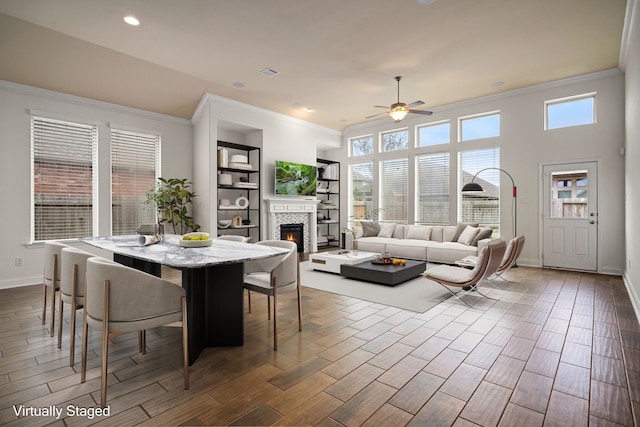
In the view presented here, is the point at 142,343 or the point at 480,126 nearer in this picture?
the point at 142,343

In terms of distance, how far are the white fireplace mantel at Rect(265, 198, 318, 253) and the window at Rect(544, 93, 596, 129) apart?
→ 209 inches

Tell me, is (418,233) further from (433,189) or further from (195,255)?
(195,255)

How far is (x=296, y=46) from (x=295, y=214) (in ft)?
13.8

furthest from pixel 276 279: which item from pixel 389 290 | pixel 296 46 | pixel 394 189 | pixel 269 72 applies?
pixel 394 189

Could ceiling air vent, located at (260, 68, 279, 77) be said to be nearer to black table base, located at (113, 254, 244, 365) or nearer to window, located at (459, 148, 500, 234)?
black table base, located at (113, 254, 244, 365)

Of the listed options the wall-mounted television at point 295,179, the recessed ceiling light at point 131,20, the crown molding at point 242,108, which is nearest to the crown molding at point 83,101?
the crown molding at point 242,108

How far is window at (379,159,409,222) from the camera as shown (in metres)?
8.13

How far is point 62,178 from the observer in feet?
17.6

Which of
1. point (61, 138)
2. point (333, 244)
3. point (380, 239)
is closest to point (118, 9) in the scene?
point (61, 138)

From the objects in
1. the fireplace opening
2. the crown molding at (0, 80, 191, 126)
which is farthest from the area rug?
the crown molding at (0, 80, 191, 126)

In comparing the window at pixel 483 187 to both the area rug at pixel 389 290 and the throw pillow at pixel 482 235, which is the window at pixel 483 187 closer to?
the throw pillow at pixel 482 235

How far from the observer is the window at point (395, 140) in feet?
26.5

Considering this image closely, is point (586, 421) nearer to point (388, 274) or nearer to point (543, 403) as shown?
point (543, 403)

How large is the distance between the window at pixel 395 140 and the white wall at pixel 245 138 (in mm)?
1501
